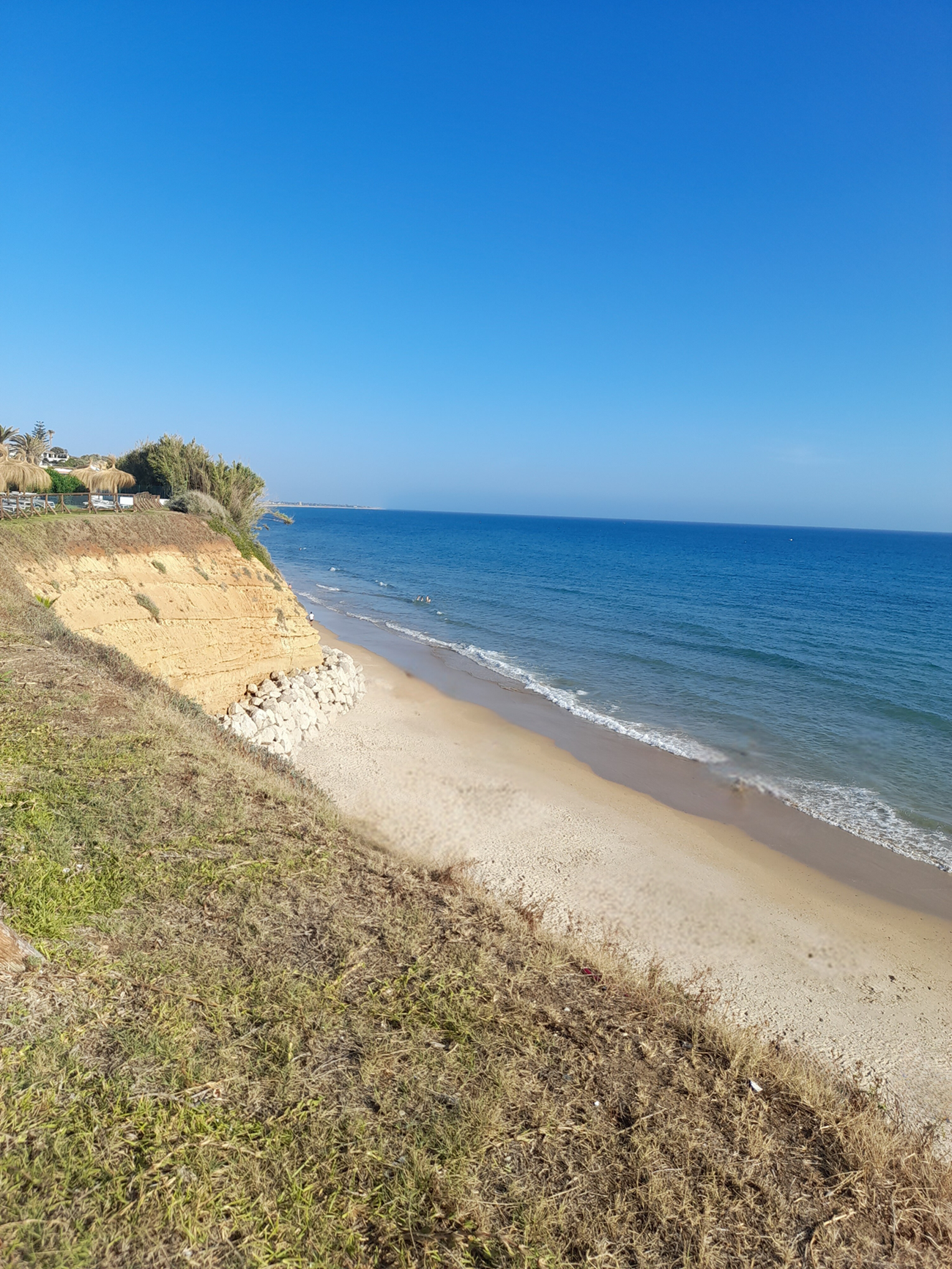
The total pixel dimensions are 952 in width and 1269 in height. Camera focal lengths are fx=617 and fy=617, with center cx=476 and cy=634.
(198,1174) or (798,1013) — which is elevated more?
(198,1174)

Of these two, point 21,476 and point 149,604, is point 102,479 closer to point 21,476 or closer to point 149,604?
point 21,476

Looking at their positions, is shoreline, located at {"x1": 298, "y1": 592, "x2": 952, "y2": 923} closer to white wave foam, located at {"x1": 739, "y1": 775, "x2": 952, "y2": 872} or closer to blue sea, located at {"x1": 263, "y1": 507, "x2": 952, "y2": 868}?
white wave foam, located at {"x1": 739, "y1": 775, "x2": 952, "y2": 872}

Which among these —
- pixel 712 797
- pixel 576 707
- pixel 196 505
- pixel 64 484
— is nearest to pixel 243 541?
pixel 196 505

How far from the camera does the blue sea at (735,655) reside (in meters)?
19.5

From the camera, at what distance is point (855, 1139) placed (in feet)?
14.8

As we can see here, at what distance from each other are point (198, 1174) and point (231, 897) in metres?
2.61

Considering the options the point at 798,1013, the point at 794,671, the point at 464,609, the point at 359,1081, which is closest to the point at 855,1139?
the point at 359,1081

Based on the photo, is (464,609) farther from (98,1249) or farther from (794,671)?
(98,1249)

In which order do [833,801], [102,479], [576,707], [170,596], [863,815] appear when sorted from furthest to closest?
[576,707] → [102,479] → [170,596] → [833,801] → [863,815]

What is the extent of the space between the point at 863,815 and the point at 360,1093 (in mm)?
17497

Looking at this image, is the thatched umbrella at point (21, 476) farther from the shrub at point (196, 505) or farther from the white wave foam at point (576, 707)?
the white wave foam at point (576, 707)

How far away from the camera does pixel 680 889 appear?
1326 centimetres

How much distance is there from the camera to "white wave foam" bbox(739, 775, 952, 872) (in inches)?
616

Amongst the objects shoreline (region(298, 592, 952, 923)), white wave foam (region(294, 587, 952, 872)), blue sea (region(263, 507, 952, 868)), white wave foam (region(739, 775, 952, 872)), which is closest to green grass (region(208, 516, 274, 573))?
shoreline (region(298, 592, 952, 923))
